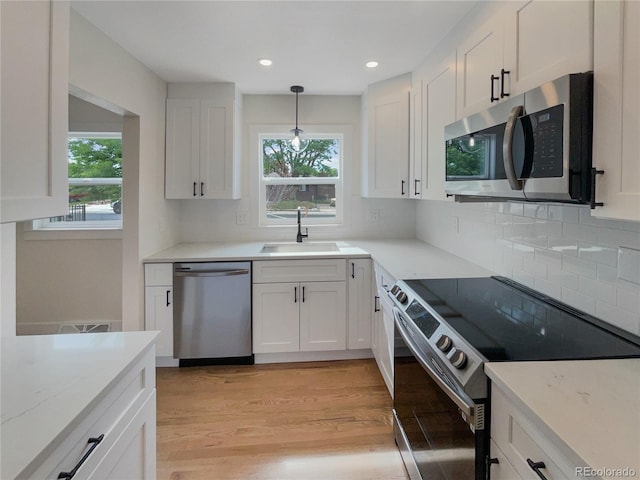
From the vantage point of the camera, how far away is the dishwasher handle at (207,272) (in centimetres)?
283

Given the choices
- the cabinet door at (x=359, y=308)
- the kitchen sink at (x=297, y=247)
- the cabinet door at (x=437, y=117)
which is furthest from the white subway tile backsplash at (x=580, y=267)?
the kitchen sink at (x=297, y=247)

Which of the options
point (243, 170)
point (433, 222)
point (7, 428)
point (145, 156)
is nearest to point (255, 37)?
point (145, 156)

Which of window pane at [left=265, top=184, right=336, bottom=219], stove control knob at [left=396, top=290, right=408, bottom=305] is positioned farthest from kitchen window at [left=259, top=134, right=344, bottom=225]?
stove control knob at [left=396, top=290, right=408, bottom=305]

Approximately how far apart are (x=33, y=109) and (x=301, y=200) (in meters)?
2.86

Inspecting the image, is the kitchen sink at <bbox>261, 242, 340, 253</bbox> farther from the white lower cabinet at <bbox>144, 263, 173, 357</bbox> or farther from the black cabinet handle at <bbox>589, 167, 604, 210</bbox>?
the black cabinet handle at <bbox>589, 167, 604, 210</bbox>

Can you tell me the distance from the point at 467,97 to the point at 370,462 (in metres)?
1.95

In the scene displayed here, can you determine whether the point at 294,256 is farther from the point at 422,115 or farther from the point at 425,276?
the point at 422,115

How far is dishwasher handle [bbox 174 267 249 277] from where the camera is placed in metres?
2.83

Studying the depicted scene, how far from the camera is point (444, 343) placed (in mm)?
1267

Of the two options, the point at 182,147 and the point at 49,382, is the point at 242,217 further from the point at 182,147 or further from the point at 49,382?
the point at 49,382

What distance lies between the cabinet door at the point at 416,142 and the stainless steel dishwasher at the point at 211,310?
4.69 ft

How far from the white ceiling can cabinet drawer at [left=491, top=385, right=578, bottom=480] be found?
6.22ft

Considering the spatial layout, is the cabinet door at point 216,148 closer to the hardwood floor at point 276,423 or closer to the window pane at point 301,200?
the window pane at point 301,200

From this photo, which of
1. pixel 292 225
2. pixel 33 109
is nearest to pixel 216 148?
pixel 292 225
